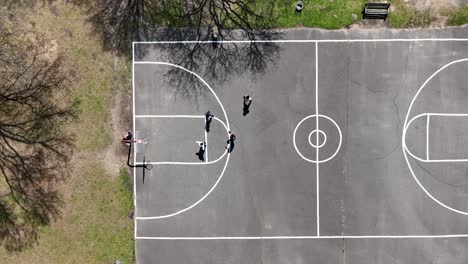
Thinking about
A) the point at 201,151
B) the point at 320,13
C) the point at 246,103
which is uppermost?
the point at 320,13

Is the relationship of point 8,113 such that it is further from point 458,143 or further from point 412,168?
point 458,143

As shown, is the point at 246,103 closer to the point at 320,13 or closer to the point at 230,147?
the point at 230,147

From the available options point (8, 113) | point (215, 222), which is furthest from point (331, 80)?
point (8, 113)

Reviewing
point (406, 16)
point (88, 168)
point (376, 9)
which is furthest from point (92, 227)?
point (406, 16)

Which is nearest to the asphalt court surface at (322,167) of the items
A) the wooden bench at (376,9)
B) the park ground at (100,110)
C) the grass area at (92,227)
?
the grass area at (92,227)

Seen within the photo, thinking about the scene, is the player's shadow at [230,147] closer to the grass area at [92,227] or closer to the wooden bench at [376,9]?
the grass area at [92,227]
